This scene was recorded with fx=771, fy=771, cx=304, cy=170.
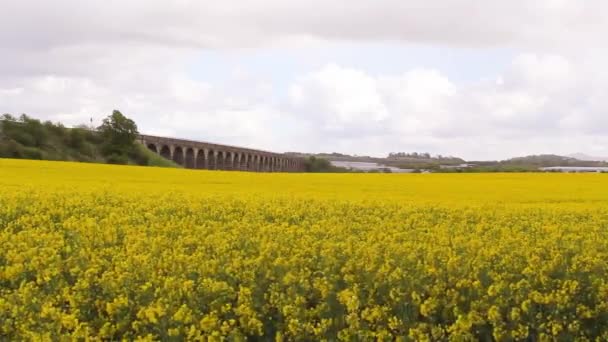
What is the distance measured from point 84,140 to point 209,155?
25.3 metres

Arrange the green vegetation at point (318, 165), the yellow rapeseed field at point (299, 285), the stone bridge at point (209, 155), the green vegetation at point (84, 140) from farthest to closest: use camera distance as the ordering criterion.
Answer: the green vegetation at point (318, 165) < the stone bridge at point (209, 155) < the green vegetation at point (84, 140) < the yellow rapeseed field at point (299, 285)

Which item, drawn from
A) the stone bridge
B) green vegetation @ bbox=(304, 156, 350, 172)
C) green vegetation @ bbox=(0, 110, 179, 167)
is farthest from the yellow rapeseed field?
green vegetation @ bbox=(304, 156, 350, 172)

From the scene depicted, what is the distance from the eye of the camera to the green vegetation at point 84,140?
3083 inches

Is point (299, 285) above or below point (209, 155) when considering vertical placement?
below

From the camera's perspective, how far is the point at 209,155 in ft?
357

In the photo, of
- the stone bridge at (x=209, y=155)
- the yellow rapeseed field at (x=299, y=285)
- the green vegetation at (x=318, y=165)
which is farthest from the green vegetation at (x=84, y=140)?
the yellow rapeseed field at (x=299, y=285)

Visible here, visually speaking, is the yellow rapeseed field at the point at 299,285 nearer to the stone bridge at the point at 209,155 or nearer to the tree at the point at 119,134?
the tree at the point at 119,134

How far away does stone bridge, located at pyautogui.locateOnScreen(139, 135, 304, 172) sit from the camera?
96438 mm

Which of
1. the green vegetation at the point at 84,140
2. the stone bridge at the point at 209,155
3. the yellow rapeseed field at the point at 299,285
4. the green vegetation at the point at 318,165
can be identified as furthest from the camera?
the green vegetation at the point at 318,165

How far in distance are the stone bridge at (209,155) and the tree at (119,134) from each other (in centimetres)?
541

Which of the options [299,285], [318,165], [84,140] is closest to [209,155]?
[84,140]

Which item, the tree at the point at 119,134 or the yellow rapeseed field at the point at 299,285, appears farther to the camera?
the tree at the point at 119,134

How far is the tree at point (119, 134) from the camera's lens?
8275 centimetres

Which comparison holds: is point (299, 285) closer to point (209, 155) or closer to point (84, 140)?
point (84, 140)
